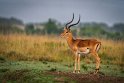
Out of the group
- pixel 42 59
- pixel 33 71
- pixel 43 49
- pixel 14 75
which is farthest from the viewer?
pixel 43 49

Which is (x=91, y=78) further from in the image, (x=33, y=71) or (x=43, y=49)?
(x=43, y=49)

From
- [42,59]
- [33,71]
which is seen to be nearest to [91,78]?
[33,71]

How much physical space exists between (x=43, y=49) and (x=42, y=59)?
213 cm

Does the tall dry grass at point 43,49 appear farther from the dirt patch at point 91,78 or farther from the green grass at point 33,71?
the dirt patch at point 91,78

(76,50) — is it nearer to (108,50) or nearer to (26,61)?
(26,61)

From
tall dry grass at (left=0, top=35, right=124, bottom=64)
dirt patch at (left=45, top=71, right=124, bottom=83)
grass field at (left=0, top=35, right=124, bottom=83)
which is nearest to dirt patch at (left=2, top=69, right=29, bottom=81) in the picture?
grass field at (left=0, top=35, right=124, bottom=83)

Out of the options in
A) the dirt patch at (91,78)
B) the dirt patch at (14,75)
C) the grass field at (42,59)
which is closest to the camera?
the dirt patch at (91,78)

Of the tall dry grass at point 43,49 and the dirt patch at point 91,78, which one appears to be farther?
the tall dry grass at point 43,49

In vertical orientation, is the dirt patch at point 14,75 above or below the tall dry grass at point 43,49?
below

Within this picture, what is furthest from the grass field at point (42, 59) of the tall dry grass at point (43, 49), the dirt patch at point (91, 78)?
the dirt patch at point (91, 78)

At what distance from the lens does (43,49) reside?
24.0 m

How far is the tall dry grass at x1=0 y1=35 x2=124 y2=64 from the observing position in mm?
22172

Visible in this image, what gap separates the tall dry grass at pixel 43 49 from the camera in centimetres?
2217

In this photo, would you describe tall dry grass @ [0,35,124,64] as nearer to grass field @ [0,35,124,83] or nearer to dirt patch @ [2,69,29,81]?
grass field @ [0,35,124,83]
